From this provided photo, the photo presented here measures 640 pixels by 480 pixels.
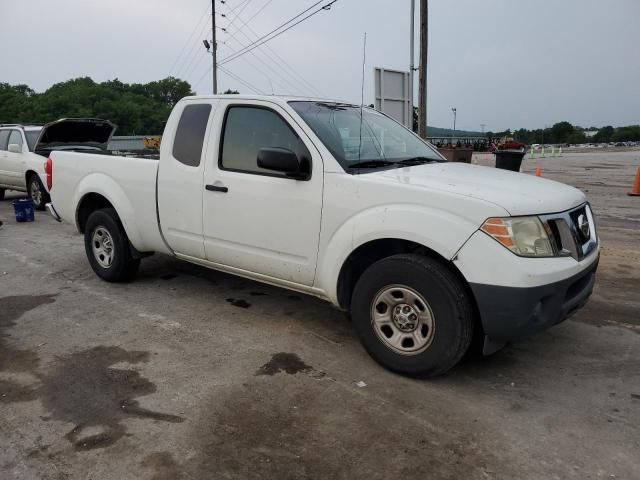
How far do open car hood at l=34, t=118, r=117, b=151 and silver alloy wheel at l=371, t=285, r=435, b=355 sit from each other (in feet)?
29.5

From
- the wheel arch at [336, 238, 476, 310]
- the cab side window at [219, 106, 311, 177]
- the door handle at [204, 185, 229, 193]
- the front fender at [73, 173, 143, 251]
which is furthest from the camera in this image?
the front fender at [73, 173, 143, 251]

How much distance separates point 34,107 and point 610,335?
82.4 metres

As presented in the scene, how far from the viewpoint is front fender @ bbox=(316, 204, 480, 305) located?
313 cm

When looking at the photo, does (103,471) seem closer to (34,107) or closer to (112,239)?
(112,239)

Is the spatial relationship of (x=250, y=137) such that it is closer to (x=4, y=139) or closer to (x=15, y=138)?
(x=15, y=138)

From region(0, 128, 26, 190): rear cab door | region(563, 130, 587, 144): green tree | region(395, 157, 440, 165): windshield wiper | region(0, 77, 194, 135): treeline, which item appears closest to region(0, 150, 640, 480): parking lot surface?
region(395, 157, 440, 165): windshield wiper

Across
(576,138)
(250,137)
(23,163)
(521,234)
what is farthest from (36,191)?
(576,138)

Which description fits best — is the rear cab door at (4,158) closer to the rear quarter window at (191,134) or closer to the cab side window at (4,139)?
the cab side window at (4,139)

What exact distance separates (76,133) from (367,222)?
9.48m

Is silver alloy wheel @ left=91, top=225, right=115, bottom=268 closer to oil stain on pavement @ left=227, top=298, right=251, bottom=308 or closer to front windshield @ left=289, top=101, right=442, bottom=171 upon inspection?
oil stain on pavement @ left=227, top=298, right=251, bottom=308

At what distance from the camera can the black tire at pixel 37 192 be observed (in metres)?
11.0

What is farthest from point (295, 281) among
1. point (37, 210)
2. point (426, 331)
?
point (37, 210)

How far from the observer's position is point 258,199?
4059mm

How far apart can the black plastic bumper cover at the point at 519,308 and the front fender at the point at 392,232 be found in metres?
0.32
